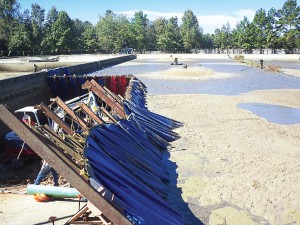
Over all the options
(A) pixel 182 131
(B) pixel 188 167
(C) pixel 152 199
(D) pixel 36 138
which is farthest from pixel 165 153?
(D) pixel 36 138

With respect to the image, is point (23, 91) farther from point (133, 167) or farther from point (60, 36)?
point (60, 36)

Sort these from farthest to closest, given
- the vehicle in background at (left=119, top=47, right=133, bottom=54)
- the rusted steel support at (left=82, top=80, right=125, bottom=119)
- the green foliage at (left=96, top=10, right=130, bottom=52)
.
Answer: the green foliage at (left=96, top=10, right=130, bottom=52), the vehicle in background at (left=119, top=47, right=133, bottom=54), the rusted steel support at (left=82, top=80, right=125, bottom=119)

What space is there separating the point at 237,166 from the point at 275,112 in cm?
1170

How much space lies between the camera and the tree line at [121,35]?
94.1 m

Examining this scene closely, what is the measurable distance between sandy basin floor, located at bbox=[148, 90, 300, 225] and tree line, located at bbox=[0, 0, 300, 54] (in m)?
79.2

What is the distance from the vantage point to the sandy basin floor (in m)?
9.37

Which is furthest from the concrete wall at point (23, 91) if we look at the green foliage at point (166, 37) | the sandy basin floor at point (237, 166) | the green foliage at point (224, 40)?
the green foliage at point (224, 40)

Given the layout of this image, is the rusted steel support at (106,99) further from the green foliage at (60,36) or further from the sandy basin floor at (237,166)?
the green foliage at (60,36)

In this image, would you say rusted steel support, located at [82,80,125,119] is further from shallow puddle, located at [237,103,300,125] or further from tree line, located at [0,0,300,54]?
tree line, located at [0,0,300,54]

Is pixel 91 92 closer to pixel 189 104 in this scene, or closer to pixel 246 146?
pixel 246 146

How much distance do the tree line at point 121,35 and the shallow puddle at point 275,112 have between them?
75.1 metres

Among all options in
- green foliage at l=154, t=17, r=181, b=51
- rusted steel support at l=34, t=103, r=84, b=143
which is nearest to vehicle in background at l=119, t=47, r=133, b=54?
green foliage at l=154, t=17, r=181, b=51

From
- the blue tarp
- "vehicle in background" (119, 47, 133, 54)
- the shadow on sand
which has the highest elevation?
"vehicle in background" (119, 47, 133, 54)

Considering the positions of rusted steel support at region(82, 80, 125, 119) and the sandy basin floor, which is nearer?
the sandy basin floor
